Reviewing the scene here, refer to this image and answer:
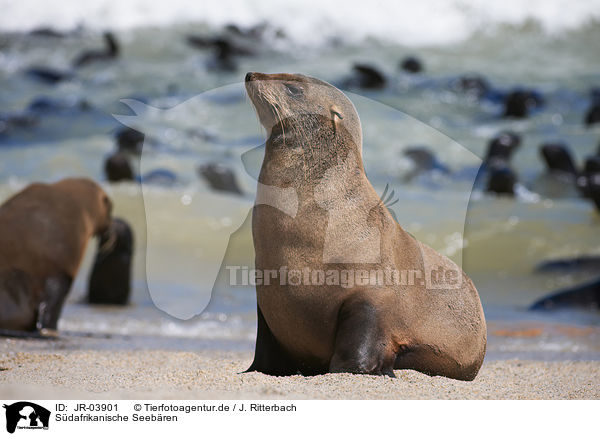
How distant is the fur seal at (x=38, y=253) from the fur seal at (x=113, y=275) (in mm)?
2132

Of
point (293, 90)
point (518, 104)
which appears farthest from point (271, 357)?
point (518, 104)

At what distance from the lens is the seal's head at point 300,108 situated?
3.55m

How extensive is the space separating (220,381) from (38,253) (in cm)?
315

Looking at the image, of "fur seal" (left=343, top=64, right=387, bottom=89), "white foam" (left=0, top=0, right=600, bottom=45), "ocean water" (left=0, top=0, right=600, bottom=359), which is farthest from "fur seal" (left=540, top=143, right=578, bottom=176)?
"white foam" (left=0, top=0, right=600, bottom=45)

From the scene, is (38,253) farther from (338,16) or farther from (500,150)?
(338,16)

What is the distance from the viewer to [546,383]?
3.95 meters

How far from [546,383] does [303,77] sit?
1.85 meters

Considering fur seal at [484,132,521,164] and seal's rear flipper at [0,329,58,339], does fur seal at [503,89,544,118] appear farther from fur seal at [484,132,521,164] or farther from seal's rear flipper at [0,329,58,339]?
seal's rear flipper at [0,329,58,339]

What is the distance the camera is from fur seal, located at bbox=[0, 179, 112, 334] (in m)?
5.95

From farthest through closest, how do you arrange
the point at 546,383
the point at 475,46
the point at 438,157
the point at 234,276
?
1. the point at 475,46
2. the point at 438,157
3. the point at 234,276
4. the point at 546,383

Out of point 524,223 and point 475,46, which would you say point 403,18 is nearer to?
point 475,46

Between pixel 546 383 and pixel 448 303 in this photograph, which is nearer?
pixel 448 303

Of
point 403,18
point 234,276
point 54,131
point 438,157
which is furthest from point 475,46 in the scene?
point 234,276

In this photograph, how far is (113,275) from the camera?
8633 millimetres
